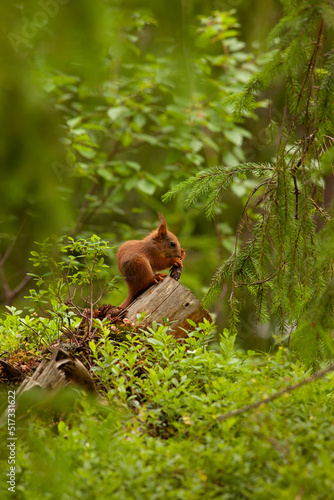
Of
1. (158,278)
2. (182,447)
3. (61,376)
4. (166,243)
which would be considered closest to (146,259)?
(158,278)

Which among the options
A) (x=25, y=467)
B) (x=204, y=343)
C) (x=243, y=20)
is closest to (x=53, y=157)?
(x=25, y=467)

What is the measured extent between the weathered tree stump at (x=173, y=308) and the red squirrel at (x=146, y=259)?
0.15m

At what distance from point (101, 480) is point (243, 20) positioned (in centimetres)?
630

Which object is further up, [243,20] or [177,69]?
[243,20]

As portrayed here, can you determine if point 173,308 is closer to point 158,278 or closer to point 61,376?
point 158,278

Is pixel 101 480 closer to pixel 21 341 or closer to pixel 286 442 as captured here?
pixel 286 442

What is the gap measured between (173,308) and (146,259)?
1.56 feet

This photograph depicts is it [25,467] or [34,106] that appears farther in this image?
[25,467]

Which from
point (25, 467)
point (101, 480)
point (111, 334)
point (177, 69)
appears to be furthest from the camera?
point (111, 334)

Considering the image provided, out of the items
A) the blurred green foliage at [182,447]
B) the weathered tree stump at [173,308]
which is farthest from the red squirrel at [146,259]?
the blurred green foliage at [182,447]

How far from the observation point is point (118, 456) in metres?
1.78

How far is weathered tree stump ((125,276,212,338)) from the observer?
3.30 m

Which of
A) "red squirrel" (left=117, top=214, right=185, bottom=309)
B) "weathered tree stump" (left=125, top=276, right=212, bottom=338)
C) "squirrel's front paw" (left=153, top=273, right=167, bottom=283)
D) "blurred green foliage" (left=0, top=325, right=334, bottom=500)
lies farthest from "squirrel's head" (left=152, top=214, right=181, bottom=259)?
"blurred green foliage" (left=0, top=325, right=334, bottom=500)

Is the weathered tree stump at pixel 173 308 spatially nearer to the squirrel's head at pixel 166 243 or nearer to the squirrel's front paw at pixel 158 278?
the squirrel's front paw at pixel 158 278
